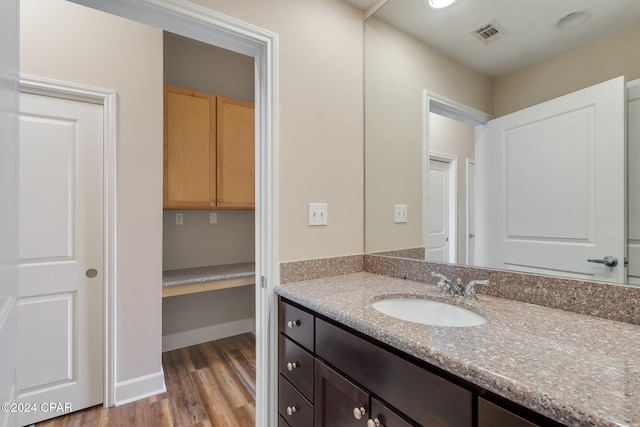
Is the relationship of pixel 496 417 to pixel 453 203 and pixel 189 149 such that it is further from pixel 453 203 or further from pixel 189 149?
pixel 189 149

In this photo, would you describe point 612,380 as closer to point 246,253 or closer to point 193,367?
point 193,367

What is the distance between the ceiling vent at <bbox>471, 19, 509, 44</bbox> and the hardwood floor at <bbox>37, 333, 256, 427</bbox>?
232 centimetres

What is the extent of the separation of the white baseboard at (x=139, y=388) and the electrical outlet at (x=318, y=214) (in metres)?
1.60

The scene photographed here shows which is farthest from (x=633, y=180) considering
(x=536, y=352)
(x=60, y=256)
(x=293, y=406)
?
(x=60, y=256)

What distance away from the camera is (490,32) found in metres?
1.22

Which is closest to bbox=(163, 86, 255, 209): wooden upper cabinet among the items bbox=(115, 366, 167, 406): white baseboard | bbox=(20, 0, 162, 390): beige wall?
bbox=(20, 0, 162, 390): beige wall

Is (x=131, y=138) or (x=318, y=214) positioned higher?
(x=131, y=138)

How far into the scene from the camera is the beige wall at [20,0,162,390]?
1737 millimetres

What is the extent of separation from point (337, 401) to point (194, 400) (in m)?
1.44

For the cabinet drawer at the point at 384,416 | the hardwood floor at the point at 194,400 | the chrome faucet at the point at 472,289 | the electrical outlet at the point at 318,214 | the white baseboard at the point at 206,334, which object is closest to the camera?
the cabinet drawer at the point at 384,416

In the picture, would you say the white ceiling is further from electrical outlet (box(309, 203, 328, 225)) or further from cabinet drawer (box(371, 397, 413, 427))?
cabinet drawer (box(371, 397, 413, 427))

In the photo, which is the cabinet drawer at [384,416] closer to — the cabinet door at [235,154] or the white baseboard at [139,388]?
the white baseboard at [139,388]

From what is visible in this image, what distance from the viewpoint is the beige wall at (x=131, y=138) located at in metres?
1.74

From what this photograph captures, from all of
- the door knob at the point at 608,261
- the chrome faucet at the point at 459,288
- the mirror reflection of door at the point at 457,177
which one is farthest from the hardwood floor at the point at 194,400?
the door knob at the point at 608,261
